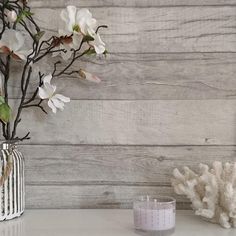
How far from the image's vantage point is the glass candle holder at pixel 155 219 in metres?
0.93

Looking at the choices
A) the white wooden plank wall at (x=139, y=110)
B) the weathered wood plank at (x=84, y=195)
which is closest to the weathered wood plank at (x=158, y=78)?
the white wooden plank wall at (x=139, y=110)

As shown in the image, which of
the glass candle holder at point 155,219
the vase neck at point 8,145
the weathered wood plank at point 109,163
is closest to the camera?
the glass candle holder at point 155,219

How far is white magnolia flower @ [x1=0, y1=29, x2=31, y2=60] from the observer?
1.05 m

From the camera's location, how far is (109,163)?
1.14 m

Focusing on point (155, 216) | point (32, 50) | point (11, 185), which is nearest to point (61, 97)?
point (32, 50)

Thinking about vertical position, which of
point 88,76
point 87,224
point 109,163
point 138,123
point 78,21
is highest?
point 78,21

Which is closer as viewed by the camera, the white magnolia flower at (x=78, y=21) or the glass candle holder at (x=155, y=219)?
the glass candle holder at (x=155, y=219)

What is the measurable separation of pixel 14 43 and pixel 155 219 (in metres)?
0.54

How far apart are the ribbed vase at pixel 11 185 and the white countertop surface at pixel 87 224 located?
0.02 meters

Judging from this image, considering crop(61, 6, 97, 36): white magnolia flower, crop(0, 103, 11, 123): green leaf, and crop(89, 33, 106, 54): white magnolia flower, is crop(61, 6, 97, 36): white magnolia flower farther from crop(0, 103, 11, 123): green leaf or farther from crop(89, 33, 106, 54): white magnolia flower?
crop(0, 103, 11, 123): green leaf

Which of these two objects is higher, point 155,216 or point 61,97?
point 61,97

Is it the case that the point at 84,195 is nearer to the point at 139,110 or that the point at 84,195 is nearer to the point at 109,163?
the point at 109,163

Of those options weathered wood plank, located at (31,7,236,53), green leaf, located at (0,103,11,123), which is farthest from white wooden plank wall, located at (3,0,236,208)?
green leaf, located at (0,103,11,123)

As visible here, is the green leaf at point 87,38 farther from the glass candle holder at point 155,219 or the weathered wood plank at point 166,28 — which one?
the glass candle holder at point 155,219
